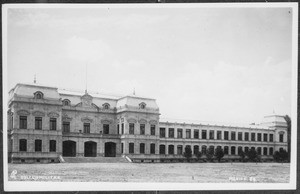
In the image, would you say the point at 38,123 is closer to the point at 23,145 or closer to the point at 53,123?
the point at 53,123

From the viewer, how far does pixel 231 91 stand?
461 inches

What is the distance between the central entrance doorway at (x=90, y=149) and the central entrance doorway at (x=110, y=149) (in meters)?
0.64

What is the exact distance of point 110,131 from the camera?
15.2 meters

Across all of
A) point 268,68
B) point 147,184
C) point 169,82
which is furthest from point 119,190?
point 268,68

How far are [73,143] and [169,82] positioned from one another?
5.15 m

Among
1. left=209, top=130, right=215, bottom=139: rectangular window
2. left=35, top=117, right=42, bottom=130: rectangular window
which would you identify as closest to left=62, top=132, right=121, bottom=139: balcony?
left=35, top=117, right=42, bottom=130: rectangular window

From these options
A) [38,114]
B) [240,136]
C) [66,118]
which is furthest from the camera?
[240,136]

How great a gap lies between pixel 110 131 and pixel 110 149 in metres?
0.76

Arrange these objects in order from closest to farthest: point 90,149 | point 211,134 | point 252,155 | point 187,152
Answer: point 252,155 → point 187,152 → point 90,149 → point 211,134

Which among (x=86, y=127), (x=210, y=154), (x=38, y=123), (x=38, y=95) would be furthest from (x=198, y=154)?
(x=38, y=95)

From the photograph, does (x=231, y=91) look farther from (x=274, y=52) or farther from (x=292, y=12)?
(x=292, y=12)

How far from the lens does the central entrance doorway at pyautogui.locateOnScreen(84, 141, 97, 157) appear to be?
15512 millimetres

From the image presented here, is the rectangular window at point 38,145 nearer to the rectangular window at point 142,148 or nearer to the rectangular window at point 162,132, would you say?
the rectangular window at point 142,148

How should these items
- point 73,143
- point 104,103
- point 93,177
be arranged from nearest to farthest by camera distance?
point 93,177
point 104,103
point 73,143
